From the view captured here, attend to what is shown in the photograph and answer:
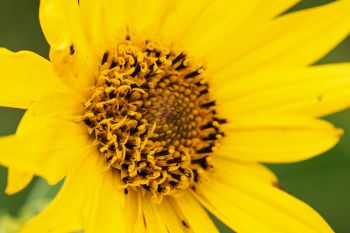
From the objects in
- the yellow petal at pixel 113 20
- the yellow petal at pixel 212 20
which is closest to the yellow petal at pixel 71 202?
the yellow petal at pixel 113 20

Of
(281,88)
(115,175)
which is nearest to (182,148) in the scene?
(115,175)

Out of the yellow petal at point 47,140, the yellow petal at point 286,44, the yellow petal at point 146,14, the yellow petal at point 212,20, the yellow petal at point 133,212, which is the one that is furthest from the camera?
the yellow petal at point 286,44

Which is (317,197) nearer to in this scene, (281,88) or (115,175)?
(281,88)

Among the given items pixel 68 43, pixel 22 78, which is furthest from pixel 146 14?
pixel 22 78

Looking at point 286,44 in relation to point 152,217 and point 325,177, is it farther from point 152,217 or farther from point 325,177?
point 325,177

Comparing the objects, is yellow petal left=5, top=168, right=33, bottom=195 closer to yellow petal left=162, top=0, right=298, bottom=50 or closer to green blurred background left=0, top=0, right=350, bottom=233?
yellow petal left=162, top=0, right=298, bottom=50

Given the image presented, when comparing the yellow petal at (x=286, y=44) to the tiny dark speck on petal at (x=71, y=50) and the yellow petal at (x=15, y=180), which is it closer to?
the tiny dark speck on petal at (x=71, y=50)

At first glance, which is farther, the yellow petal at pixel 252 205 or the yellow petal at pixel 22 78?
the yellow petal at pixel 252 205

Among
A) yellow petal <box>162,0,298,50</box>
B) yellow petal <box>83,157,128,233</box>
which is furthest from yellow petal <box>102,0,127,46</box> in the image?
yellow petal <box>83,157,128,233</box>
